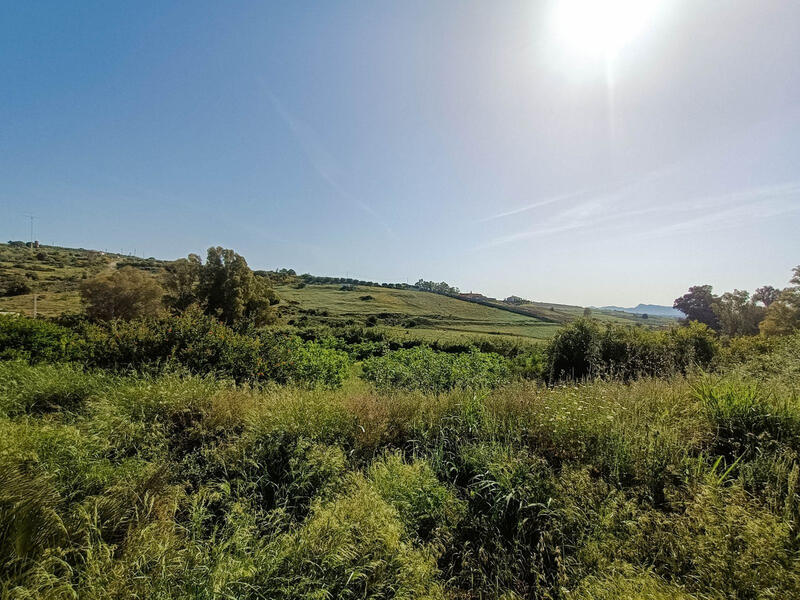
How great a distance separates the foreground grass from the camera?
2000mm

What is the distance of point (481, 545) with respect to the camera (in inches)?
104

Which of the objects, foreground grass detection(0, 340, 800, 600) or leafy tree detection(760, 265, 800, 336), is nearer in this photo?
foreground grass detection(0, 340, 800, 600)

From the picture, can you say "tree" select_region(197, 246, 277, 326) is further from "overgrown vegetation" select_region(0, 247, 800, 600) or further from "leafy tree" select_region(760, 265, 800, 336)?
"leafy tree" select_region(760, 265, 800, 336)

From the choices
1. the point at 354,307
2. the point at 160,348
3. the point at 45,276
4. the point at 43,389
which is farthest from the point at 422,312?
the point at 45,276

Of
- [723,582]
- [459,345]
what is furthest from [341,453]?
[459,345]

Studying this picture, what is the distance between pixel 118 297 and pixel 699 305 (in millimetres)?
63413

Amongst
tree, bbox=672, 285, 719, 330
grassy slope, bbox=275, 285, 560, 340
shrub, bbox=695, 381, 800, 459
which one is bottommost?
grassy slope, bbox=275, 285, 560, 340

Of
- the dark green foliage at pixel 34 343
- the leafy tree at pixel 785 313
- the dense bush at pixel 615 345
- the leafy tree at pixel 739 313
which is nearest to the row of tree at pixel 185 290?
the dark green foliage at pixel 34 343

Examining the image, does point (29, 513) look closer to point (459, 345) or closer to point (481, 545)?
point (481, 545)

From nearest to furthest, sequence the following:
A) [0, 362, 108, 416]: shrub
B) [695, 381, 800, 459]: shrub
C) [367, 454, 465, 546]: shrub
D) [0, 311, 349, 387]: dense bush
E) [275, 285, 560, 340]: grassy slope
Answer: [367, 454, 465, 546]: shrub → [695, 381, 800, 459]: shrub → [0, 362, 108, 416]: shrub → [0, 311, 349, 387]: dense bush → [275, 285, 560, 340]: grassy slope

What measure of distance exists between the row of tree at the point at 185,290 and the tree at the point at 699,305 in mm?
50877

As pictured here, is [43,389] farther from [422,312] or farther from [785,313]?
[422,312]

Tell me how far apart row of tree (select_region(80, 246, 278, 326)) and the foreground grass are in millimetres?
23186

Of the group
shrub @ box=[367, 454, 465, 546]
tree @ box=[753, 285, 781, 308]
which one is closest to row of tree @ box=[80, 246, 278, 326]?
shrub @ box=[367, 454, 465, 546]
